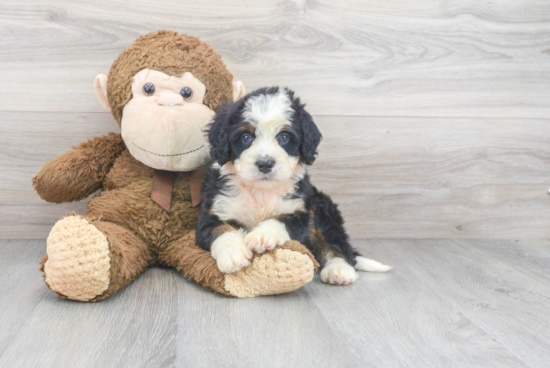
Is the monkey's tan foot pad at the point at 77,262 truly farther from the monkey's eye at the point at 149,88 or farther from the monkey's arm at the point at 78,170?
the monkey's eye at the point at 149,88

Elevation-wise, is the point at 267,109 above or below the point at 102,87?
above

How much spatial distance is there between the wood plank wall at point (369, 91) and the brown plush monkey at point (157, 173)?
1.24 ft

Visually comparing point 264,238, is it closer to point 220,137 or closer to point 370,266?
point 220,137

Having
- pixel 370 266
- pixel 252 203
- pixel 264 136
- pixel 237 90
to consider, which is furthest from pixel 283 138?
pixel 370 266

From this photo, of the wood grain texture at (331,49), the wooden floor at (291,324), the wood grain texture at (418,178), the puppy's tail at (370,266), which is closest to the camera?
the wooden floor at (291,324)

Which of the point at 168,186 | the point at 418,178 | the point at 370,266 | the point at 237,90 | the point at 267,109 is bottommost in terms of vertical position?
the point at 370,266

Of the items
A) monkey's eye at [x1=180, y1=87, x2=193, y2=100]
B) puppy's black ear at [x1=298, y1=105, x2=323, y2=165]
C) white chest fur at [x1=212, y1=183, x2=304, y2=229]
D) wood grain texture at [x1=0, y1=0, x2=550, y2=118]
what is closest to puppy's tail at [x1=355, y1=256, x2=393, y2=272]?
white chest fur at [x1=212, y1=183, x2=304, y2=229]

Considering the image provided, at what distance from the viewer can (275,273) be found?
1575mm

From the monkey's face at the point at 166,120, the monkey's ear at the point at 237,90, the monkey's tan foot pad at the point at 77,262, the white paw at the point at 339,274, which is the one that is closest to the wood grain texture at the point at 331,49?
the monkey's ear at the point at 237,90

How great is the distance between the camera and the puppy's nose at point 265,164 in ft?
5.20

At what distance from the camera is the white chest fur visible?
70.4 inches

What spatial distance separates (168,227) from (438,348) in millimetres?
1140

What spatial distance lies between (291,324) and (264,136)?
2.07 feet

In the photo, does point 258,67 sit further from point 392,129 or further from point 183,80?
point 392,129
